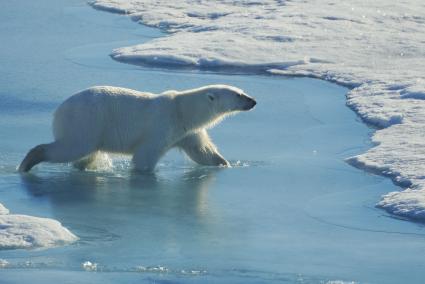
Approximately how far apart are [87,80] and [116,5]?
279 inches

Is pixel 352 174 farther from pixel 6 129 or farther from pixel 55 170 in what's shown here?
pixel 6 129

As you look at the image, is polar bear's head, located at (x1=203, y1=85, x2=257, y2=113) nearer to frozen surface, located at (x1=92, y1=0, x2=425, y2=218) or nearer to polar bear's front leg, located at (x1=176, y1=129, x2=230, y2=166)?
polar bear's front leg, located at (x1=176, y1=129, x2=230, y2=166)

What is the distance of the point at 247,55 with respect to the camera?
14.5 m

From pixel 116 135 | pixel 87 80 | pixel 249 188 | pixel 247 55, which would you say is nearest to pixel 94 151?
pixel 116 135

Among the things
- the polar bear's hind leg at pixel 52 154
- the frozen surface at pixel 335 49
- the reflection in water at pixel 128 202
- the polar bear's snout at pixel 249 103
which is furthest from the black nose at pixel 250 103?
the polar bear's hind leg at pixel 52 154

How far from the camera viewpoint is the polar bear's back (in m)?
8.95

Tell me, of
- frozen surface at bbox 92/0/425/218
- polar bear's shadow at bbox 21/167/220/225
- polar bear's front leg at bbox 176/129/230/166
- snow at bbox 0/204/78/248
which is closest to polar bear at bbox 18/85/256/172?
polar bear's front leg at bbox 176/129/230/166

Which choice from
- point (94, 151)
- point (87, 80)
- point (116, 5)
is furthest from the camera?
point (116, 5)

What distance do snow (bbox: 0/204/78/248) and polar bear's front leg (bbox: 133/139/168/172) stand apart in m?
2.19

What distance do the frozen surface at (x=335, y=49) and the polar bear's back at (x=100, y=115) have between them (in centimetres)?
191

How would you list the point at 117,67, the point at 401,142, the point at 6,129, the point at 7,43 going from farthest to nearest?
the point at 7,43 → the point at 117,67 → the point at 6,129 → the point at 401,142

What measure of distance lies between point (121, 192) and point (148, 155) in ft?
2.61

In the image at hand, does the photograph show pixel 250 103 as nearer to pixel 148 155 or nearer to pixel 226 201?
pixel 148 155

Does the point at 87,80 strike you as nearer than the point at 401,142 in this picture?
No
